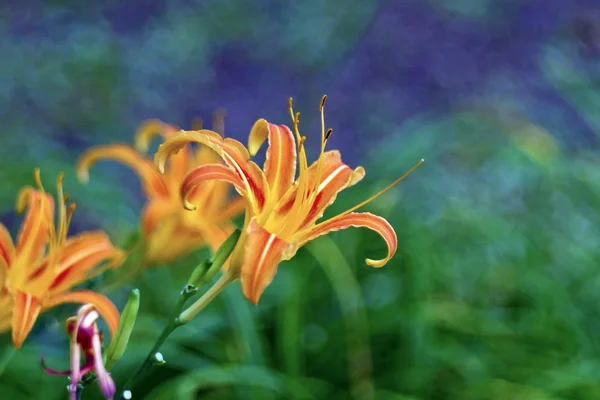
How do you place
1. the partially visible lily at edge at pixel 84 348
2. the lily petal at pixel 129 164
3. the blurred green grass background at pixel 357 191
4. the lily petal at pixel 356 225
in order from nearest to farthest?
the partially visible lily at edge at pixel 84 348
the lily petal at pixel 356 225
the lily petal at pixel 129 164
the blurred green grass background at pixel 357 191

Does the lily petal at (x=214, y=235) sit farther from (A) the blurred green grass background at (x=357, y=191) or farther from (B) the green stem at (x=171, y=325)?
(B) the green stem at (x=171, y=325)

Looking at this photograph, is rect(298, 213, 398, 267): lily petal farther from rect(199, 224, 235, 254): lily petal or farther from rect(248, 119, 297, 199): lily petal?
rect(199, 224, 235, 254): lily petal

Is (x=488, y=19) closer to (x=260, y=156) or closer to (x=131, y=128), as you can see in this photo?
(x=260, y=156)

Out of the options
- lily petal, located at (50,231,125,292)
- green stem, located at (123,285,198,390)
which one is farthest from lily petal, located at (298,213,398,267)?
lily petal, located at (50,231,125,292)

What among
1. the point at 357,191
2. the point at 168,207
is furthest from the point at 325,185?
the point at 357,191

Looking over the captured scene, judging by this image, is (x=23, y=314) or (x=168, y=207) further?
(x=168, y=207)

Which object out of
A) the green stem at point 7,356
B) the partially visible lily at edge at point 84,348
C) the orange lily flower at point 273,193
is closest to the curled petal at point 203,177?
the orange lily flower at point 273,193

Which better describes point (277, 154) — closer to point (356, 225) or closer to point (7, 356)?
point (356, 225)
